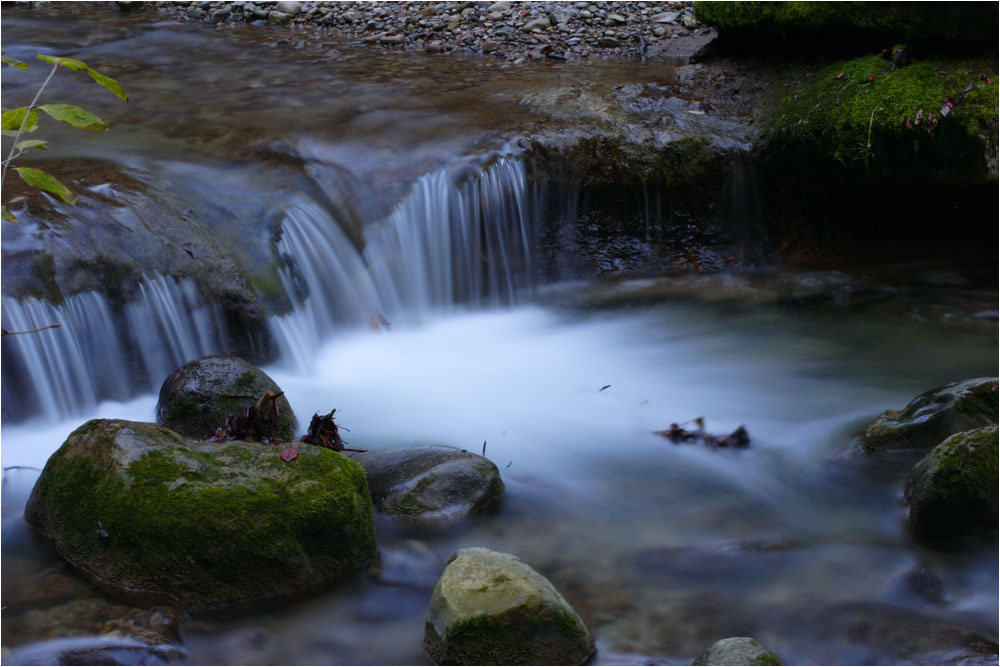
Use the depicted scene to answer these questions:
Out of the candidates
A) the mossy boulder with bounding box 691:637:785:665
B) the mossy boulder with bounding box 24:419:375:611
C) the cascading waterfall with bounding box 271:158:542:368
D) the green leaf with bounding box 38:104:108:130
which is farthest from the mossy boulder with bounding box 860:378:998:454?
the green leaf with bounding box 38:104:108:130

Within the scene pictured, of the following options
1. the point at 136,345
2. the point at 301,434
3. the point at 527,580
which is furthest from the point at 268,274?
the point at 527,580

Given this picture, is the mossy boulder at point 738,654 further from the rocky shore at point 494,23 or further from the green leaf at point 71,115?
the rocky shore at point 494,23

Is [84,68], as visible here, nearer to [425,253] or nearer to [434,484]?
[434,484]

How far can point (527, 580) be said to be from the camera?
3.01 meters

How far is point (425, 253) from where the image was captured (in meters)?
6.67

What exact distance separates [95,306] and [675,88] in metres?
5.43

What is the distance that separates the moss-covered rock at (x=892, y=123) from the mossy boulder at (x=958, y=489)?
3.42 m

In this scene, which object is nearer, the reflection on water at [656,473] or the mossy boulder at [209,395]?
the reflection on water at [656,473]

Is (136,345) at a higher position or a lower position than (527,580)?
higher

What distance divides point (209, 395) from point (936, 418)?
3.57 meters

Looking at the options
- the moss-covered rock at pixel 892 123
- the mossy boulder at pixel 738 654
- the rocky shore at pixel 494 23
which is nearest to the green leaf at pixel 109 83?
the mossy boulder at pixel 738 654

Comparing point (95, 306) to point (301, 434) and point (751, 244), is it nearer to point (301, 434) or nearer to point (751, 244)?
point (301, 434)

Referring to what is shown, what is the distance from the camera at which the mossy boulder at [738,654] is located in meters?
2.66

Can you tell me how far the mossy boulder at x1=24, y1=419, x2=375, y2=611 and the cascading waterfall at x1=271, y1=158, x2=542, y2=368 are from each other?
99.0 inches
